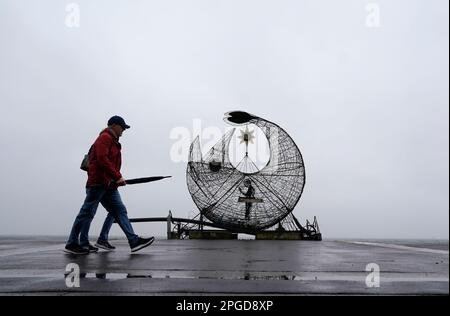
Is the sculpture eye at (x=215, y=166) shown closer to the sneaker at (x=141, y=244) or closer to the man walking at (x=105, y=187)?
the man walking at (x=105, y=187)

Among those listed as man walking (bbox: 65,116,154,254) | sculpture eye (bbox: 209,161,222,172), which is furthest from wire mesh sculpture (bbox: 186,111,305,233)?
man walking (bbox: 65,116,154,254)

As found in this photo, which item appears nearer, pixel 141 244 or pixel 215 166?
pixel 141 244

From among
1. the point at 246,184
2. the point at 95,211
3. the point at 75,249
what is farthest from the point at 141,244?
the point at 246,184

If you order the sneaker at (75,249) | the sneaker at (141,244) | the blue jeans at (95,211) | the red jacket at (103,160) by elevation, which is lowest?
the sneaker at (75,249)

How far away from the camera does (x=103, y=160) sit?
691 cm

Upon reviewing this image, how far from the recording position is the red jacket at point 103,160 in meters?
6.95

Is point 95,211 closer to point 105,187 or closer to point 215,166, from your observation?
point 105,187

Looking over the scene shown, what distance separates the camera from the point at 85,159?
797 centimetres

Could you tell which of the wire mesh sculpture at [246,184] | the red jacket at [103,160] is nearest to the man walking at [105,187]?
the red jacket at [103,160]

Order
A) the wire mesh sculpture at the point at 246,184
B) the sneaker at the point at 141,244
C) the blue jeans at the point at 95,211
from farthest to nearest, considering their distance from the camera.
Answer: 1. the wire mesh sculpture at the point at 246,184
2. the sneaker at the point at 141,244
3. the blue jeans at the point at 95,211

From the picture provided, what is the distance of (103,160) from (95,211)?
41.7 inches

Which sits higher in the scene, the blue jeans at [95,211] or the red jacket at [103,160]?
the red jacket at [103,160]
